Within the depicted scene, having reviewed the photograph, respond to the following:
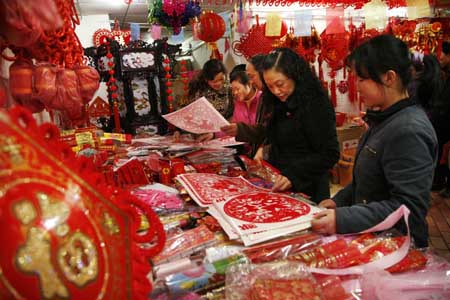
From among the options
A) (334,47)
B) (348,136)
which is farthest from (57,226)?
(334,47)

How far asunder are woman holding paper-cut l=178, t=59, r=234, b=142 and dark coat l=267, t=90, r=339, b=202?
132 centimetres

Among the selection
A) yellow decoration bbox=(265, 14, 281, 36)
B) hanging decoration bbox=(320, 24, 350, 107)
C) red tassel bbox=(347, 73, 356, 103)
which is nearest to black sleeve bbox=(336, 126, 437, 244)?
yellow decoration bbox=(265, 14, 281, 36)

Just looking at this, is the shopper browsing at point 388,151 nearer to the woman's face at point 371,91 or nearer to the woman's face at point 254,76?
the woman's face at point 371,91

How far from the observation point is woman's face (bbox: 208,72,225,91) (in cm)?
304

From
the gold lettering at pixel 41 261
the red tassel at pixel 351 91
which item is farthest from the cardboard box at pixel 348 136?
the gold lettering at pixel 41 261

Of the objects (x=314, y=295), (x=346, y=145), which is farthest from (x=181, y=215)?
(x=346, y=145)

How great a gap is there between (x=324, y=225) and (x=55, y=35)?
0.89m

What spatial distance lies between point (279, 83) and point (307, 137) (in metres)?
0.29

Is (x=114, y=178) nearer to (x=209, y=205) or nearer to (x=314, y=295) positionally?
(x=209, y=205)

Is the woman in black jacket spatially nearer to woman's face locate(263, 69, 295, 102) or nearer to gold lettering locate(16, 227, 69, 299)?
woman's face locate(263, 69, 295, 102)

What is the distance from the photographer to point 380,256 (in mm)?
841

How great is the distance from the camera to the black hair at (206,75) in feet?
9.96

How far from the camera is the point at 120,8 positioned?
5.59 metres

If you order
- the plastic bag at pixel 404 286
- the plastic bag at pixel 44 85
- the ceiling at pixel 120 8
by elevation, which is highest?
the ceiling at pixel 120 8
